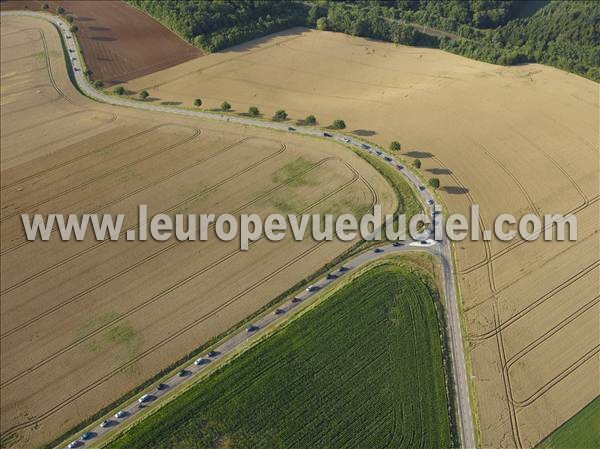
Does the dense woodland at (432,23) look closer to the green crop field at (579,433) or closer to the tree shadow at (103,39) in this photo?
the tree shadow at (103,39)

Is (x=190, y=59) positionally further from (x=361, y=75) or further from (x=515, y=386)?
(x=515, y=386)

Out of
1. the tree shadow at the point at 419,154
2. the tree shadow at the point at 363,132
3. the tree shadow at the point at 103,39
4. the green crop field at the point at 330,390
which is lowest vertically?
the green crop field at the point at 330,390

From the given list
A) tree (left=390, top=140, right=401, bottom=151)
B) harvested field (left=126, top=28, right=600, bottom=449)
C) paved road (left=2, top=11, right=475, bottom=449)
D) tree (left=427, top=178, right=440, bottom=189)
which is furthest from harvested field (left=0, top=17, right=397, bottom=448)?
harvested field (left=126, top=28, right=600, bottom=449)

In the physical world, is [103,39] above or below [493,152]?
above

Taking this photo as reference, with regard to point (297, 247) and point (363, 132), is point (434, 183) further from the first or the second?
point (297, 247)

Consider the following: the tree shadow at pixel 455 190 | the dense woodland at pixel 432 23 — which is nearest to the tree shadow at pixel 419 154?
the tree shadow at pixel 455 190

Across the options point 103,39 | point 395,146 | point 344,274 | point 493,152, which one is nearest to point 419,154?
point 395,146
